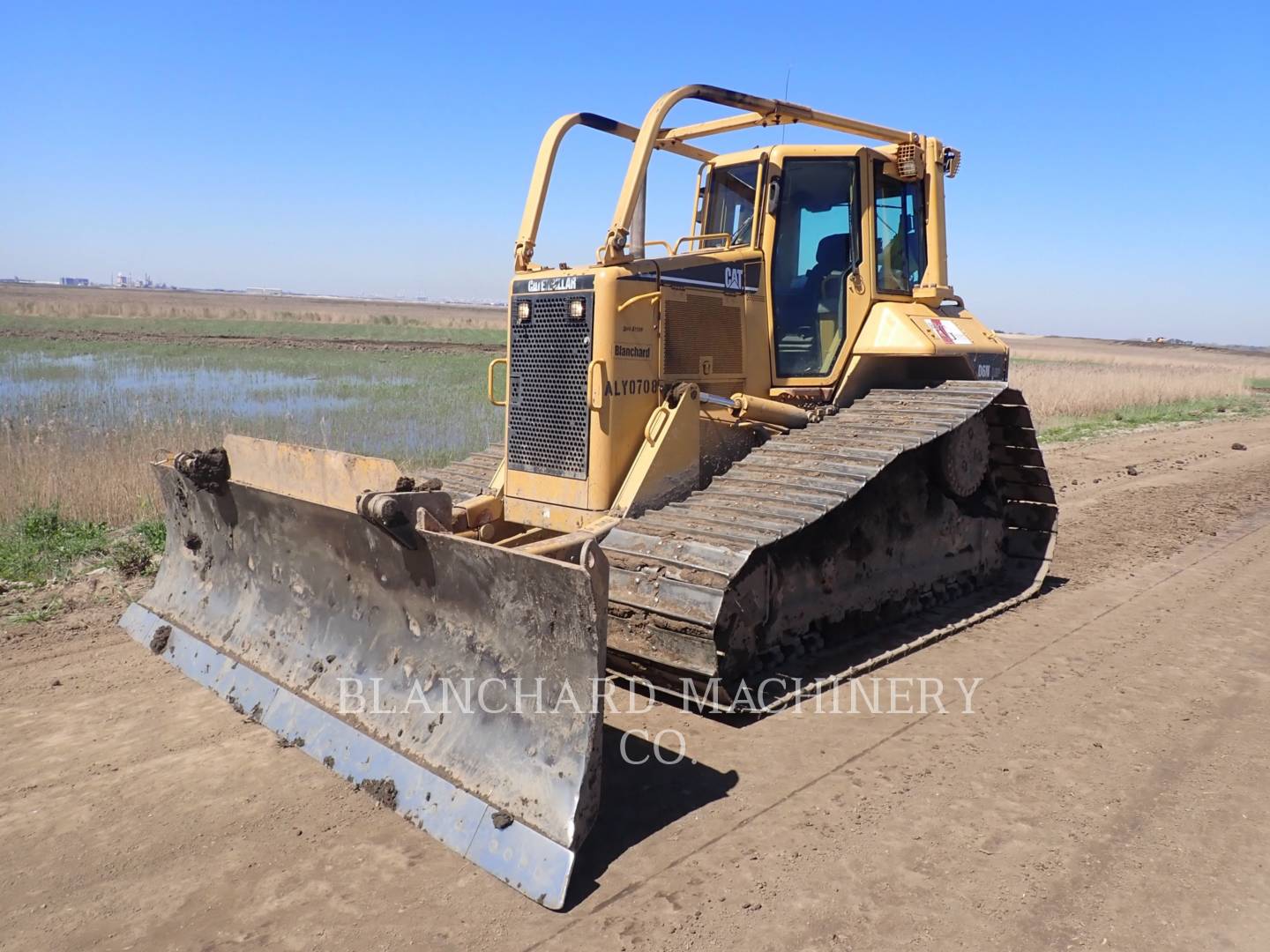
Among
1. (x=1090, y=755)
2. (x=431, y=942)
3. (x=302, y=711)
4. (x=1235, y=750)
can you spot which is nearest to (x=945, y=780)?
(x=1090, y=755)

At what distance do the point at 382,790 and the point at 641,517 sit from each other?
1975mm

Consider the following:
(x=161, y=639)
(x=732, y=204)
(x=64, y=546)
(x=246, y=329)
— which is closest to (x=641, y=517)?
(x=732, y=204)

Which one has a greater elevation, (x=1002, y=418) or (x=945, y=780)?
(x=1002, y=418)

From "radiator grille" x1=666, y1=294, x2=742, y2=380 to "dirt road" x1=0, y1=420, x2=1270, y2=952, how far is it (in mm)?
2031

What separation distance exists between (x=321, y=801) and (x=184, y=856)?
54 centimetres

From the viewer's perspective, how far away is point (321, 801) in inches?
150

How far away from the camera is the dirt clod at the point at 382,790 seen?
3.75 meters

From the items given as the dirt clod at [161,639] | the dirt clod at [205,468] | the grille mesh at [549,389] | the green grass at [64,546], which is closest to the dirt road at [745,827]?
the dirt clod at [161,639]

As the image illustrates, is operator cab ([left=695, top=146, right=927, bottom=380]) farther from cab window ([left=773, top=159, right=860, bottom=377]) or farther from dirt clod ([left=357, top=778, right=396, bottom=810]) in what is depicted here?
dirt clod ([left=357, top=778, right=396, bottom=810])

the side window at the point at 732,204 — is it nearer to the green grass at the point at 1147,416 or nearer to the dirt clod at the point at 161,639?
the dirt clod at the point at 161,639

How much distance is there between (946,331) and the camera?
6.71 m

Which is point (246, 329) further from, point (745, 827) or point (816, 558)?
point (745, 827)

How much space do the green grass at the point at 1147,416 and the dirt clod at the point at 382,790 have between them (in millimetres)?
14660

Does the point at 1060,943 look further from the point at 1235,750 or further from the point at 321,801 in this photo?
the point at 321,801
